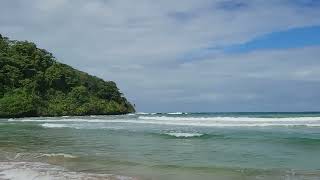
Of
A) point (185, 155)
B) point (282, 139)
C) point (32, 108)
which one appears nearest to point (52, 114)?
point (32, 108)

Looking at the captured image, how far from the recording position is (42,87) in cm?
7012

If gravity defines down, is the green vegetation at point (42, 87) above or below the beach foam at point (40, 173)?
above

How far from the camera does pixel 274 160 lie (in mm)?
14328

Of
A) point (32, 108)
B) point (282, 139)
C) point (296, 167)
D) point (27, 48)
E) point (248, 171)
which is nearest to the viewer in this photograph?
point (248, 171)

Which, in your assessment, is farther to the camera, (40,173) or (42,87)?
(42,87)

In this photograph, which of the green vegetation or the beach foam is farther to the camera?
the green vegetation

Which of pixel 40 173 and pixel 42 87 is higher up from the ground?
pixel 42 87

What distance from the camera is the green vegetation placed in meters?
62.4

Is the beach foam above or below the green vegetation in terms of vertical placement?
below

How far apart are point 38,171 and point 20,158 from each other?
10.7 ft

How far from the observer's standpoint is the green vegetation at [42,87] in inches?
2457

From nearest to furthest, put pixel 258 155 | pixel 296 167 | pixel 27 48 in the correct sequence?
pixel 296 167, pixel 258 155, pixel 27 48

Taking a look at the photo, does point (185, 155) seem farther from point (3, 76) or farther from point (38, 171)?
point (3, 76)

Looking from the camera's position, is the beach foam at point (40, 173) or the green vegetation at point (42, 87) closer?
the beach foam at point (40, 173)
